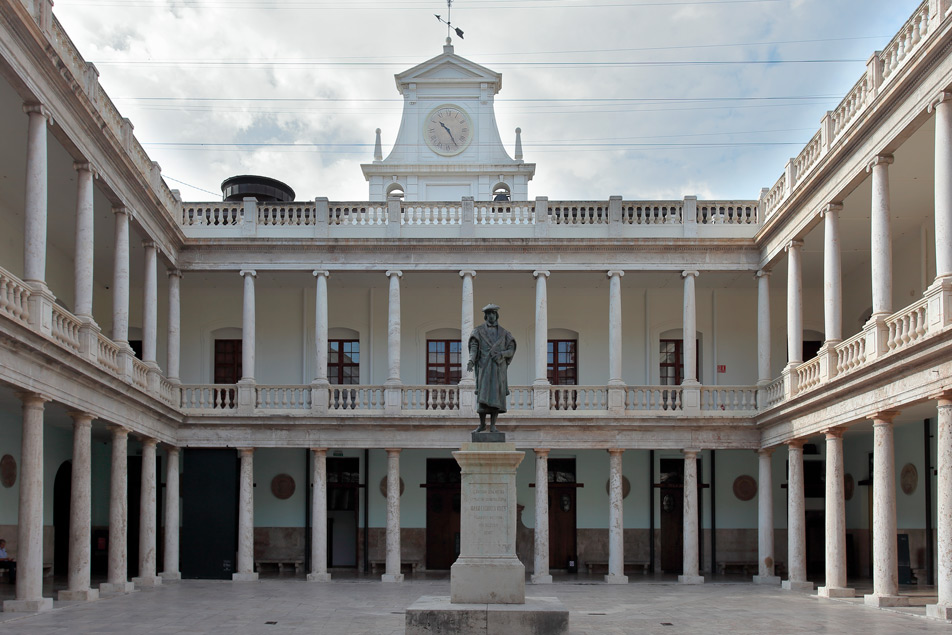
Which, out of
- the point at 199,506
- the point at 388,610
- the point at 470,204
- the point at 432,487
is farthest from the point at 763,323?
the point at 199,506

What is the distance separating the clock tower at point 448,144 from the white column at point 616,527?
12233mm

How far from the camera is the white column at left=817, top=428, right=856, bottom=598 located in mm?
20516

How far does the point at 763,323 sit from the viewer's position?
86.0 ft

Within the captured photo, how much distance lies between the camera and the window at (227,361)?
29.7 metres

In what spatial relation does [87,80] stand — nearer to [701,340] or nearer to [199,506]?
[199,506]

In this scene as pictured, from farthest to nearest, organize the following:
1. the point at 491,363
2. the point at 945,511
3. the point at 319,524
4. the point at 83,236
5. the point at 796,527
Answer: the point at 319,524
the point at 796,527
the point at 83,236
the point at 945,511
the point at 491,363

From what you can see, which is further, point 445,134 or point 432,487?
point 445,134

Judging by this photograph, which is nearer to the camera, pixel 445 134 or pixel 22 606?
pixel 22 606

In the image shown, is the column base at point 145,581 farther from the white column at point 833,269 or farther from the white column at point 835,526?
the white column at point 833,269

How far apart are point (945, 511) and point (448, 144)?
23380mm

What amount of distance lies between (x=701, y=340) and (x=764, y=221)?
457 centimetres

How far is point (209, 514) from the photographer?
26031 millimetres

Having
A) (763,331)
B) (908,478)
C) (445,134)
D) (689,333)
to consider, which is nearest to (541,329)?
(689,333)

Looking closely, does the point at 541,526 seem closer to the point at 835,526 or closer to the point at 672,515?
the point at 672,515
